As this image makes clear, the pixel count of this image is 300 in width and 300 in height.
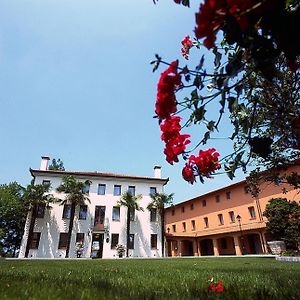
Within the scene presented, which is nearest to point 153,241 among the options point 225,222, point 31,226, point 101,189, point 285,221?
point 101,189

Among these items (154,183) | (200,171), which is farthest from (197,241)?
(200,171)

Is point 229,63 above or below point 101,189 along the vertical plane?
below

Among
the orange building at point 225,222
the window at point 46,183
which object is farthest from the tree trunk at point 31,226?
the orange building at point 225,222

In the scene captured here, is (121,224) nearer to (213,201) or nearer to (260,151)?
(213,201)

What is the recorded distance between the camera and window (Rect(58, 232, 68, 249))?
29.6 metres

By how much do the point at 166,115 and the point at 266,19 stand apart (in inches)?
33.6

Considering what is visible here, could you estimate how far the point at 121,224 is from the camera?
3256 cm

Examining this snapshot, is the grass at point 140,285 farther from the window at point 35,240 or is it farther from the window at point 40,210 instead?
the window at point 40,210

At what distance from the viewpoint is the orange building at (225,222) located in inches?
1149

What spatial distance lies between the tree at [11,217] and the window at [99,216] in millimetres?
9261

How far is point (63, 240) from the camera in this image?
2991cm

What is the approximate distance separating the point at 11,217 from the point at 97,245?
13.6m

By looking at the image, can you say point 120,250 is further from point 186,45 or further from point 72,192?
point 186,45

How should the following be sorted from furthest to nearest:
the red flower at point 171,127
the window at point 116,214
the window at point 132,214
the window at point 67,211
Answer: the window at point 132,214, the window at point 116,214, the window at point 67,211, the red flower at point 171,127
